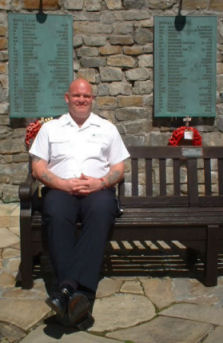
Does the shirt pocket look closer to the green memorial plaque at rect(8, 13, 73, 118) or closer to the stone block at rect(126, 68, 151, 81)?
the green memorial plaque at rect(8, 13, 73, 118)

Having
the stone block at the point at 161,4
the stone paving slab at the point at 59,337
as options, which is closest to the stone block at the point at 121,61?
the stone block at the point at 161,4

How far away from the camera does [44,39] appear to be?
509 centimetres

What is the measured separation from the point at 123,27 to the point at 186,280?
10.3 feet

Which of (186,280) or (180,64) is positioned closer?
(186,280)

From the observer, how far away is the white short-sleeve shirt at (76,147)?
3.08 metres

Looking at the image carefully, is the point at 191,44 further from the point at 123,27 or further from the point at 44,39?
the point at 44,39

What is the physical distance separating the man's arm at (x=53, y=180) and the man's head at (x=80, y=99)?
0.41 metres

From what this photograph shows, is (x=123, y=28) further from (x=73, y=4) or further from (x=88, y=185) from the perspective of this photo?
(x=88, y=185)

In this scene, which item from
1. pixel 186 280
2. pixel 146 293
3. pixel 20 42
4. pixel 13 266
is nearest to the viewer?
pixel 146 293

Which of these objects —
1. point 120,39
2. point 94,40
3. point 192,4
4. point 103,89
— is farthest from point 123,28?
point 192,4

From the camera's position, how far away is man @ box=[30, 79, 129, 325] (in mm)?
2572

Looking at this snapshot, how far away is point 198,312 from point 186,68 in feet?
10.6

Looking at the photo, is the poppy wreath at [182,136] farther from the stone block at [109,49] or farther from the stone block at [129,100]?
the stone block at [109,49]

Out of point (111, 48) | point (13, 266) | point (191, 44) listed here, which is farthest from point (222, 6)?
point (13, 266)
